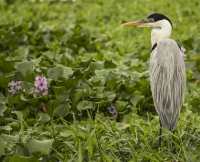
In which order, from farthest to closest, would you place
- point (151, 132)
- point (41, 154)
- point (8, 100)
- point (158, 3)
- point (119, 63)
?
point (158, 3), point (119, 63), point (8, 100), point (151, 132), point (41, 154)

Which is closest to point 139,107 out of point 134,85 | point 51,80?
point 134,85

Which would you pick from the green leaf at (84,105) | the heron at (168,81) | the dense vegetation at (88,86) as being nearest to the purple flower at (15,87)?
the dense vegetation at (88,86)

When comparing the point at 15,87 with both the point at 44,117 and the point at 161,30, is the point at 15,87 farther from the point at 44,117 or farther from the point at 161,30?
the point at 161,30

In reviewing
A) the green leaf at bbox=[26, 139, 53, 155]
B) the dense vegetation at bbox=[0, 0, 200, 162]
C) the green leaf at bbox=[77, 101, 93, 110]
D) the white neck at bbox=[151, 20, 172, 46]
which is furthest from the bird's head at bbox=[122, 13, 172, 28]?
the green leaf at bbox=[26, 139, 53, 155]

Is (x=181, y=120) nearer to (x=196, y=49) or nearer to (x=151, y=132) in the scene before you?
(x=151, y=132)

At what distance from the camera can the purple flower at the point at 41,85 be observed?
5.58 m

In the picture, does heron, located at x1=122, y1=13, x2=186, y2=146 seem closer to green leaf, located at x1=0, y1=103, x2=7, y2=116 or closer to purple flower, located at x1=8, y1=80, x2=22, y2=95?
green leaf, located at x1=0, y1=103, x2=7, y2=116

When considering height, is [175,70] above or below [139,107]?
above

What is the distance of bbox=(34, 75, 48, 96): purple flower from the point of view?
18.3ft

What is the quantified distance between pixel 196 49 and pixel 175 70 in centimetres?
301

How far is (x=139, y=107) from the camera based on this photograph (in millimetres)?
6020

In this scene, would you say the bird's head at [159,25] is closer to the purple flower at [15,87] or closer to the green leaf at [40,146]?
the green leaf at [40,146]

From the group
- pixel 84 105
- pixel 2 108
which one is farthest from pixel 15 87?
pixel 84 105

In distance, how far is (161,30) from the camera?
15.9ft
